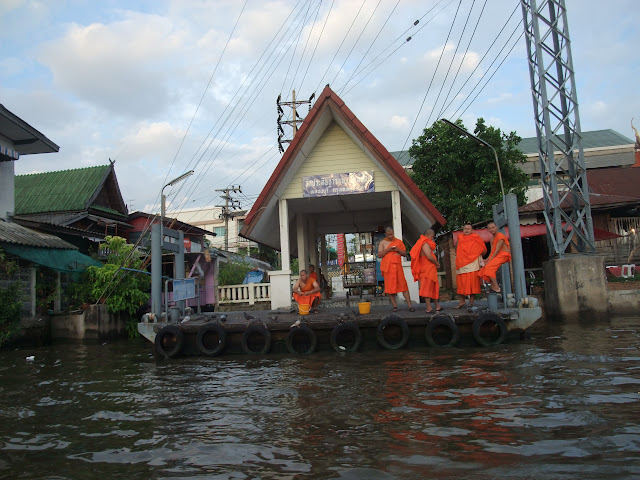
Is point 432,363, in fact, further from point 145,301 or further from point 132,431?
point 145,301

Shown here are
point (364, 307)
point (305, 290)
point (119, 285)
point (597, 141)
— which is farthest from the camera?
point (597, 141)

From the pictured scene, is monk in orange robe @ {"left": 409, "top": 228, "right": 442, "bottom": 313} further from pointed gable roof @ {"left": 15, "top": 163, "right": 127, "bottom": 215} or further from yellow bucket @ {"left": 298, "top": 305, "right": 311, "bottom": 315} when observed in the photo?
pointed gable roof @ {"left": 15, "top": 163, "right": 127, "bottom": 215}

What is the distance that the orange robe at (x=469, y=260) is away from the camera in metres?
9.04

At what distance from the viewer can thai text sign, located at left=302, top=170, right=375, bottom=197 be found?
11852 mm

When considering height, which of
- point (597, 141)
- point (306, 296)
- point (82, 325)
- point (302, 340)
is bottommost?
point (302, 340)

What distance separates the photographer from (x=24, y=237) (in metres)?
13.5

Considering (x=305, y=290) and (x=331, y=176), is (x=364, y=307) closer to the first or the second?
(x=305, y=290)

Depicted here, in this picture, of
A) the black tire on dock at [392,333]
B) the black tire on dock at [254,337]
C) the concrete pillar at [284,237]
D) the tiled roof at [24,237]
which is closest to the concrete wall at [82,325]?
the tiled roof at [24,237]

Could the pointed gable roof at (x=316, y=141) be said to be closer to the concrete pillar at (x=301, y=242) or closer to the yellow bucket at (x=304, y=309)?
the concrete pillar at (x=301, y=242)

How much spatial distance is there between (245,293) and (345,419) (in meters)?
12.0

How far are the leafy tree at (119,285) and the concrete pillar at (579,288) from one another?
12.4m

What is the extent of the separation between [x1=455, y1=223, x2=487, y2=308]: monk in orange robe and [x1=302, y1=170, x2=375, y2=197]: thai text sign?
3268mm

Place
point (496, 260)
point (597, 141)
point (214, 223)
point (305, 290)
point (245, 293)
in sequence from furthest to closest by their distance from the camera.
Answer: point (214, 223) → point (597, 141) → point (245, 293) → point (305, 290) → point (496, 260)

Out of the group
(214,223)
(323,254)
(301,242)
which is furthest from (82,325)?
(214,223)
